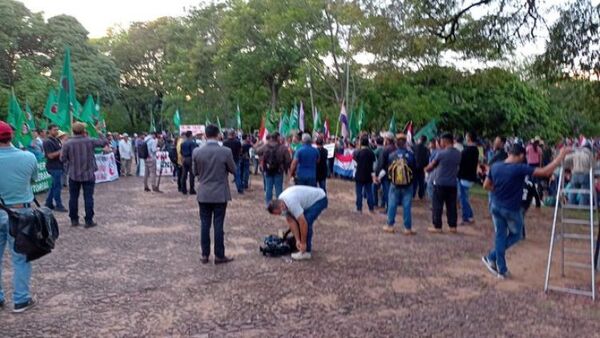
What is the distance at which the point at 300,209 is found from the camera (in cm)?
736

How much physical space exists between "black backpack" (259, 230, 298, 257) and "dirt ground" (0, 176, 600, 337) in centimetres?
20

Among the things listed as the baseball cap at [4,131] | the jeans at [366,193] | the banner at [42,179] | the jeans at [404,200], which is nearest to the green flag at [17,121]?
the banner at [42,179]

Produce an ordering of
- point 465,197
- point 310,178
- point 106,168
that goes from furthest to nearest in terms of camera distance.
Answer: point 106,168, point 465,197, point 310,178

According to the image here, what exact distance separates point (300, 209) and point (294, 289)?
135 cm

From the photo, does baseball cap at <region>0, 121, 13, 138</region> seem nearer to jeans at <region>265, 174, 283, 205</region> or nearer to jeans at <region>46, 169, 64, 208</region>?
jeans at <region>46, 169, 64, 208</region>

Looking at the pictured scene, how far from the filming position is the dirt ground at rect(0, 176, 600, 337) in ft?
17.0

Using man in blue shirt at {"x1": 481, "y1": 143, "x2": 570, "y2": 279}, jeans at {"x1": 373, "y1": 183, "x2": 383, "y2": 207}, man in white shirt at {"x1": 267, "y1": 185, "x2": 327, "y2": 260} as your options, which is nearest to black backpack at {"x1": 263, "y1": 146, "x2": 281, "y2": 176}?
jeans at {"x1": 373, "y1": 183, "x2": 383, "y2": 207}

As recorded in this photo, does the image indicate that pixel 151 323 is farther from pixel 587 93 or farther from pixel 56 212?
pixel 587 93

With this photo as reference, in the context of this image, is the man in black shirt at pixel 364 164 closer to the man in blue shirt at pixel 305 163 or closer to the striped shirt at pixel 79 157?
the man in blue shirt at pixel 305 163

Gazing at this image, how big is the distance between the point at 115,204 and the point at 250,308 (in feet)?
27.6

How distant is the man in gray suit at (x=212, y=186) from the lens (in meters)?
7.29

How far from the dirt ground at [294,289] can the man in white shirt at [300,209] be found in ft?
1.06

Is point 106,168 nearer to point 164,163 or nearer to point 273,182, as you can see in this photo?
point 164,163

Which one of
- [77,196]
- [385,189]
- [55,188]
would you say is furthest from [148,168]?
[385,189]
